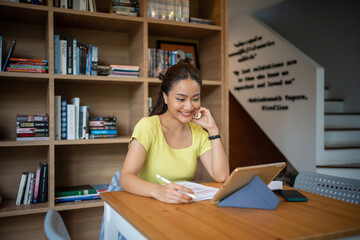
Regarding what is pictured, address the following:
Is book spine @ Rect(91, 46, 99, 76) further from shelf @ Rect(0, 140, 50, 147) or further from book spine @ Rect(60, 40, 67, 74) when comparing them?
shelf @ Rect(0, 140, 50, 147)

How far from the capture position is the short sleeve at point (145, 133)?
1673 mm

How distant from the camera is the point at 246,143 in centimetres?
614

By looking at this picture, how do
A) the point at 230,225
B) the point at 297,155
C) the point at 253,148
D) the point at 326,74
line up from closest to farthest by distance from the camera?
the point at 230,225 → the point at 297,155 → the point at 326,74 → the point at 253,148

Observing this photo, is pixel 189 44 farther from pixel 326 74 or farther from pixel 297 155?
pixel 326 74

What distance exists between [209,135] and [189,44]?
57.5 inches

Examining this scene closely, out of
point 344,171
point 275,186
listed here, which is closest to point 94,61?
point 275,186

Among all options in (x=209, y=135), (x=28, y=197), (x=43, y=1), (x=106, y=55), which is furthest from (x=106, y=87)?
(x=209, y=135)

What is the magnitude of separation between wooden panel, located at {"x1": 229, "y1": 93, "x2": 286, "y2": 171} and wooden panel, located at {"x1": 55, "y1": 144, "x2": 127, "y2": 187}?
3458 mm

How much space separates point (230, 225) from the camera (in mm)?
976

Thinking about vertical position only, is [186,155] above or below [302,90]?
below

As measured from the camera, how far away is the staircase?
3.91m

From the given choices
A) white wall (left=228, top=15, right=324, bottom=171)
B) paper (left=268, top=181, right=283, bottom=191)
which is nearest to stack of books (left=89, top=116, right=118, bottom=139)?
paper (left=268, top=181, right=283, bottom=191)

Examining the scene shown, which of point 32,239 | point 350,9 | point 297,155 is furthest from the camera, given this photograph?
point 350,9

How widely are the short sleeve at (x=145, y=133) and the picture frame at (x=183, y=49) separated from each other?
1340 mm
